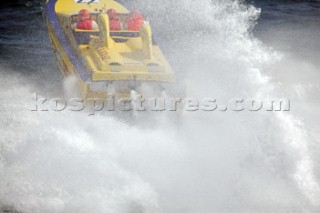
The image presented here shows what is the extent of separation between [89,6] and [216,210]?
7804mm

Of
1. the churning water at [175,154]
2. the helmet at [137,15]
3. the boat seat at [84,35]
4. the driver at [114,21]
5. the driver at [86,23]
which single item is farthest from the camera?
the helmet at [137,15]

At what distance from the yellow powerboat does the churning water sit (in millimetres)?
746

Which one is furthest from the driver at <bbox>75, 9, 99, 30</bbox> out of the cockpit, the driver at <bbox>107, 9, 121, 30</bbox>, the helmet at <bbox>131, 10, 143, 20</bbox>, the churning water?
the churning water

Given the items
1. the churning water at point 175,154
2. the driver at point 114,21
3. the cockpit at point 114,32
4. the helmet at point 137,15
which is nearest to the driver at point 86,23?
the cockpit at point 114,32

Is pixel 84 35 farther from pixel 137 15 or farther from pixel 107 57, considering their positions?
pixel 137 15

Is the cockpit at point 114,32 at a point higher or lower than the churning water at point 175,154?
higher

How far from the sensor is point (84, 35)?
1195 cm

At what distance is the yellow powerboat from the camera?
1055 centimetres

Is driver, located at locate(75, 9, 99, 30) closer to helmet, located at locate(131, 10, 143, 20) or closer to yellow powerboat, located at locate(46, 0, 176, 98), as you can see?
yellow powerboat, located at locate(46, 0, 176, 98)

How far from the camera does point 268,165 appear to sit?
9.88 metres

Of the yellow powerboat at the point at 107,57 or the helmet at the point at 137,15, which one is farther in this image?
the helmet at the point at 137,15

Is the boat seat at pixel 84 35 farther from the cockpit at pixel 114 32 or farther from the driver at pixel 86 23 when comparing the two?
the driver at pixel 86 23

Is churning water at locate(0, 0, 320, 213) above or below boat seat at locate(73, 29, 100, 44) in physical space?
below

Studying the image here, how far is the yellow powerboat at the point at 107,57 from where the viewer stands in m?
10.5
